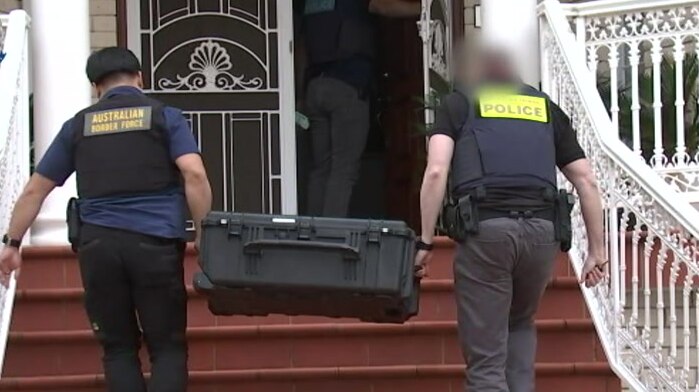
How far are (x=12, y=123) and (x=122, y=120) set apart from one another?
145 cm

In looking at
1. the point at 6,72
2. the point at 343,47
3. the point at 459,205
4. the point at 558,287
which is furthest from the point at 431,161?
the point at 343,47

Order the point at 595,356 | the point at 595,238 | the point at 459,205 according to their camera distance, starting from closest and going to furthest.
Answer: the point at 459,205 < the point at 595,238 < the point at 595,356

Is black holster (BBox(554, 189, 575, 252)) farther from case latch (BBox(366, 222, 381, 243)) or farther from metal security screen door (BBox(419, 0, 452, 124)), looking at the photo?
metal security screen door (BBox(419, 0, 452, 124))

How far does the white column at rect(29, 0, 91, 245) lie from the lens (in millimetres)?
6586

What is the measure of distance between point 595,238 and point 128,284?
175 centimetres

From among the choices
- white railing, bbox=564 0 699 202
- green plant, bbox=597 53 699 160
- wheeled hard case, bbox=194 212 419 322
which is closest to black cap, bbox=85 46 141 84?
wheeled hard case, bbox=194 212 419 322

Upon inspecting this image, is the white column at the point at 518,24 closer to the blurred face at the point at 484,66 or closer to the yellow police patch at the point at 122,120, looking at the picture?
the blurred face at the point at 484,66

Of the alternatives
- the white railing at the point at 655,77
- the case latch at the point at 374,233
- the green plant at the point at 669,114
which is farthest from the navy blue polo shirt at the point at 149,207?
the green plant at the point at 669,114

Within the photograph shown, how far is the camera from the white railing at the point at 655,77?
6340 millimetres

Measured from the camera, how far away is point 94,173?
4.70 m

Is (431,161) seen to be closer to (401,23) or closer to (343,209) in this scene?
(343,209)

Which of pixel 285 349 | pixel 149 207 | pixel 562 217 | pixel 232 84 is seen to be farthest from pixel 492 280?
pixel 232 84

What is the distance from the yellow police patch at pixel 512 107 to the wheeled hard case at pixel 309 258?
1.76 feet

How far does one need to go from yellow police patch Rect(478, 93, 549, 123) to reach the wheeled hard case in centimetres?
54
